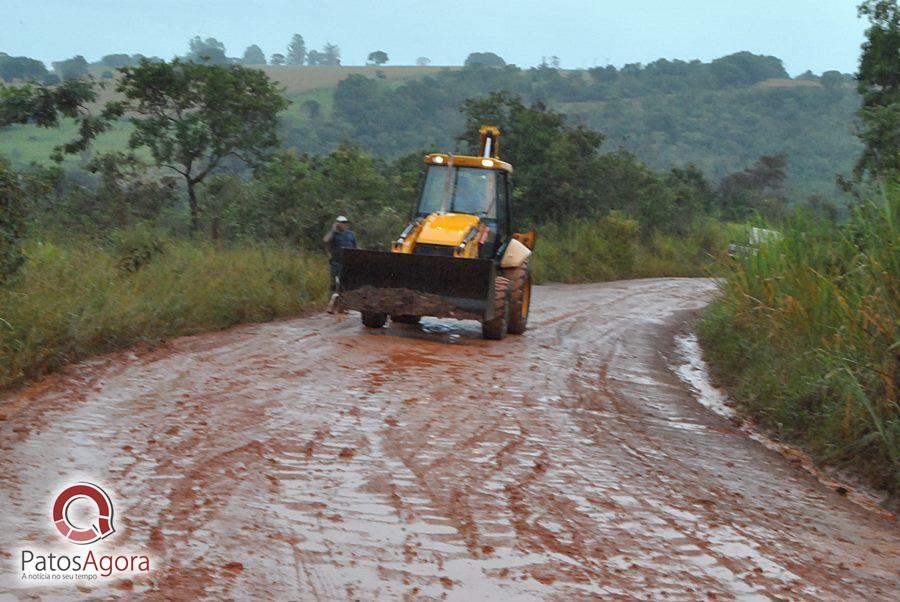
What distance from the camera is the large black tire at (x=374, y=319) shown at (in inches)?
571

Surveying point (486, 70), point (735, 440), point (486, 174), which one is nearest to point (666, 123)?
point (486, 70)

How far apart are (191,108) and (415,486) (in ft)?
63.2

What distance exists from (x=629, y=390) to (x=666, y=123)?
8618 centimetres

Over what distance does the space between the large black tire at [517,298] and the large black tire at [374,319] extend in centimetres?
173

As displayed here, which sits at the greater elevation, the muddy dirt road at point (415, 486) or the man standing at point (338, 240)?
the man standing at point (338, 240)

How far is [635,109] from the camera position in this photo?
330ft

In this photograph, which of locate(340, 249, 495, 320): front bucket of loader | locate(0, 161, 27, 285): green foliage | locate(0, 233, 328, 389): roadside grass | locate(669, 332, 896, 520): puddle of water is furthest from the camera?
locate(340, 249, 495, 320): front bucket of loader

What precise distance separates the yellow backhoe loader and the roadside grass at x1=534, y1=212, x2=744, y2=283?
1332 cm

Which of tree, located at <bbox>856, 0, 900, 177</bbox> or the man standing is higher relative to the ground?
tree, located at <bbox>856, 0, 900, 177</bbox>

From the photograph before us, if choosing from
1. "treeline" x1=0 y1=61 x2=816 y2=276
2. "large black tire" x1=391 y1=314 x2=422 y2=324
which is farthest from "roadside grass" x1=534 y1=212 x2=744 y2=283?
"large black tire" x1=391 y1=314 x2=422 y2=324

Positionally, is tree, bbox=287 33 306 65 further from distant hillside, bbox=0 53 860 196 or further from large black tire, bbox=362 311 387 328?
large black tire, bbox=362 311 387 328

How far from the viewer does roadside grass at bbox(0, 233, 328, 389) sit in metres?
10.2

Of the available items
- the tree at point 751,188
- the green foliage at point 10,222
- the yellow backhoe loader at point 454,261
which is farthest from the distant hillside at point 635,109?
the green foliage at point 10,222

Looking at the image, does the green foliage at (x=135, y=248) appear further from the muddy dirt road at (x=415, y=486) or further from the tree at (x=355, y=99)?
the tree at (x=355, y=99)
